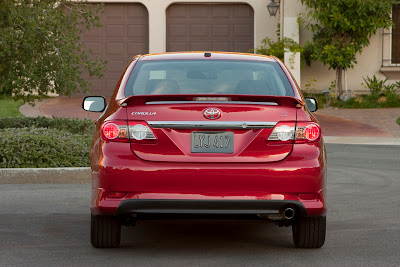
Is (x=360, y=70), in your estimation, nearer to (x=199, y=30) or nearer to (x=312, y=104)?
(x=199, y=30)

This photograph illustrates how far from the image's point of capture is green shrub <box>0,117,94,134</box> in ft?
53.9

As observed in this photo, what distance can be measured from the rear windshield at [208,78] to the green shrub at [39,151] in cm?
465

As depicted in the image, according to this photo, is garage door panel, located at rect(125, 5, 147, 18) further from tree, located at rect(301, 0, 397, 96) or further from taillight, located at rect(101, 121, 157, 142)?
taillight, located at rect(101, 121, 157, 142)

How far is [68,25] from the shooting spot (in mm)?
16484

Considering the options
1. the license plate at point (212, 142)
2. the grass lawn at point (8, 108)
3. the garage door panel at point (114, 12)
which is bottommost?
the grass lawn at point (8, 108)

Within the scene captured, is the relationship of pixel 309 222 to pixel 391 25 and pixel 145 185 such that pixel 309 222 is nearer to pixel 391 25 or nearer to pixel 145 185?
pixel 145 185

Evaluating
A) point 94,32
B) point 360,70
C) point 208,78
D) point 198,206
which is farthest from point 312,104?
point 94,32

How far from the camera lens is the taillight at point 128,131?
6559mm

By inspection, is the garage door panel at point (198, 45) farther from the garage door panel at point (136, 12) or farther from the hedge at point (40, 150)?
the hedge at point (40, 150)

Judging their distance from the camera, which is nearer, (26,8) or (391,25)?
(26,8)

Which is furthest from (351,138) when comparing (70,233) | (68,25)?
(70,233)

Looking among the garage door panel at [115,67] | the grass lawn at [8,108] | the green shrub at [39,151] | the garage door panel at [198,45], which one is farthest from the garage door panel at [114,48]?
the green shrub at [39,151]

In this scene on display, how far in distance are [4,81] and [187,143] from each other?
9.72m

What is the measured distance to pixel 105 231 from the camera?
7016mm
